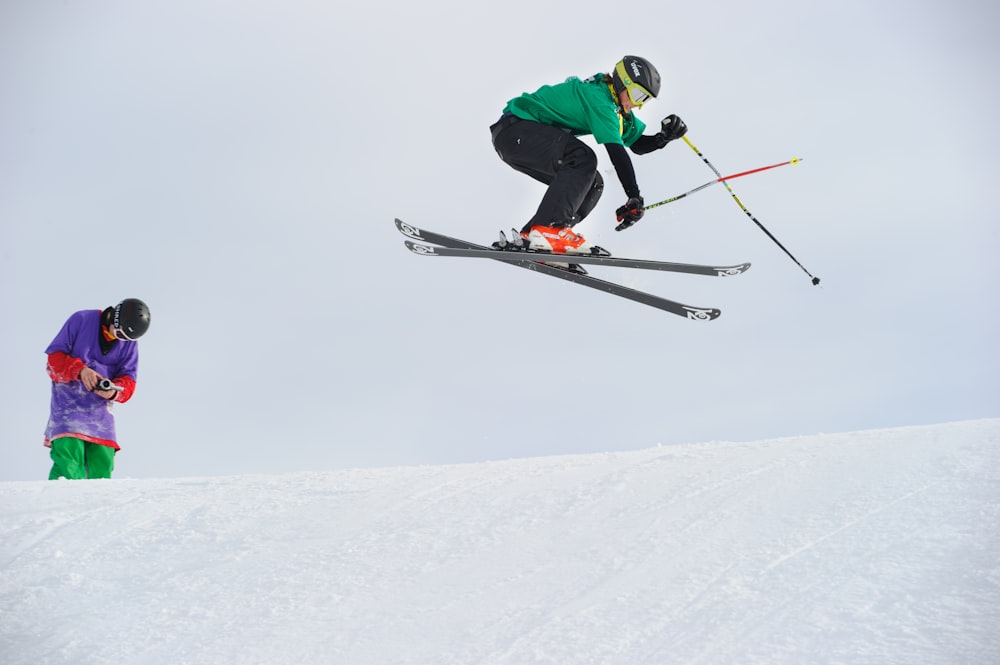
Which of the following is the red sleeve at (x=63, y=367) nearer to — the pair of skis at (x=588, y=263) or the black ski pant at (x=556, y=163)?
the pair of skis at (x=588, y=263)

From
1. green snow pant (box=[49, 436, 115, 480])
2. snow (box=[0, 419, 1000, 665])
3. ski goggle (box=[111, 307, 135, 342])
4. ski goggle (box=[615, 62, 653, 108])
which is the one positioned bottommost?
snow (box=[0, 419, 1000, 665])

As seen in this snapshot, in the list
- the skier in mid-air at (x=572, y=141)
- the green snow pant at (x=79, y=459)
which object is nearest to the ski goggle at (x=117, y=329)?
the green snow pant at (x=79, y=459)

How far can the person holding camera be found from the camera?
5.52 m

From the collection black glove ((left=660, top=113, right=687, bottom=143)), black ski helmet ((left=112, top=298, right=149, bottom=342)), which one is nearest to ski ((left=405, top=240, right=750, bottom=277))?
black glove ((left=660, top=113, right=687, bottom=143))

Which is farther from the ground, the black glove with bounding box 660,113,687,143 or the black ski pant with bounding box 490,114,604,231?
the black glove with bounding box 660,113,687,143

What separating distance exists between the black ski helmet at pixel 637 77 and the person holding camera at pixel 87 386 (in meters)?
3.40

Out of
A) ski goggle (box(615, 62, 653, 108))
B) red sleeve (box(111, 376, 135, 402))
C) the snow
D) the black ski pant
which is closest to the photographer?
the snow

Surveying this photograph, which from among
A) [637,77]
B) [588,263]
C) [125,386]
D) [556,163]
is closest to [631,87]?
[637,77]

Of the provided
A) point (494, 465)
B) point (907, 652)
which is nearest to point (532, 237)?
point (494, 465)

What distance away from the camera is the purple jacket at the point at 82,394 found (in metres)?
5.54

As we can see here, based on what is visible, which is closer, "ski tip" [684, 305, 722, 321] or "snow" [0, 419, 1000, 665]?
"snow" [0, 419, 1000, 665]

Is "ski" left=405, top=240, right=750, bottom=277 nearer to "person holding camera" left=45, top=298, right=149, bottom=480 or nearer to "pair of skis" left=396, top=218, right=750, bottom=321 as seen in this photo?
"pair of skis" left=396, top=218, right=750, bottom=321

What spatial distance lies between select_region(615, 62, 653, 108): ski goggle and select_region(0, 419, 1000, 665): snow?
2571 millimetres

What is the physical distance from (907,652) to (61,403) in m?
4.92
